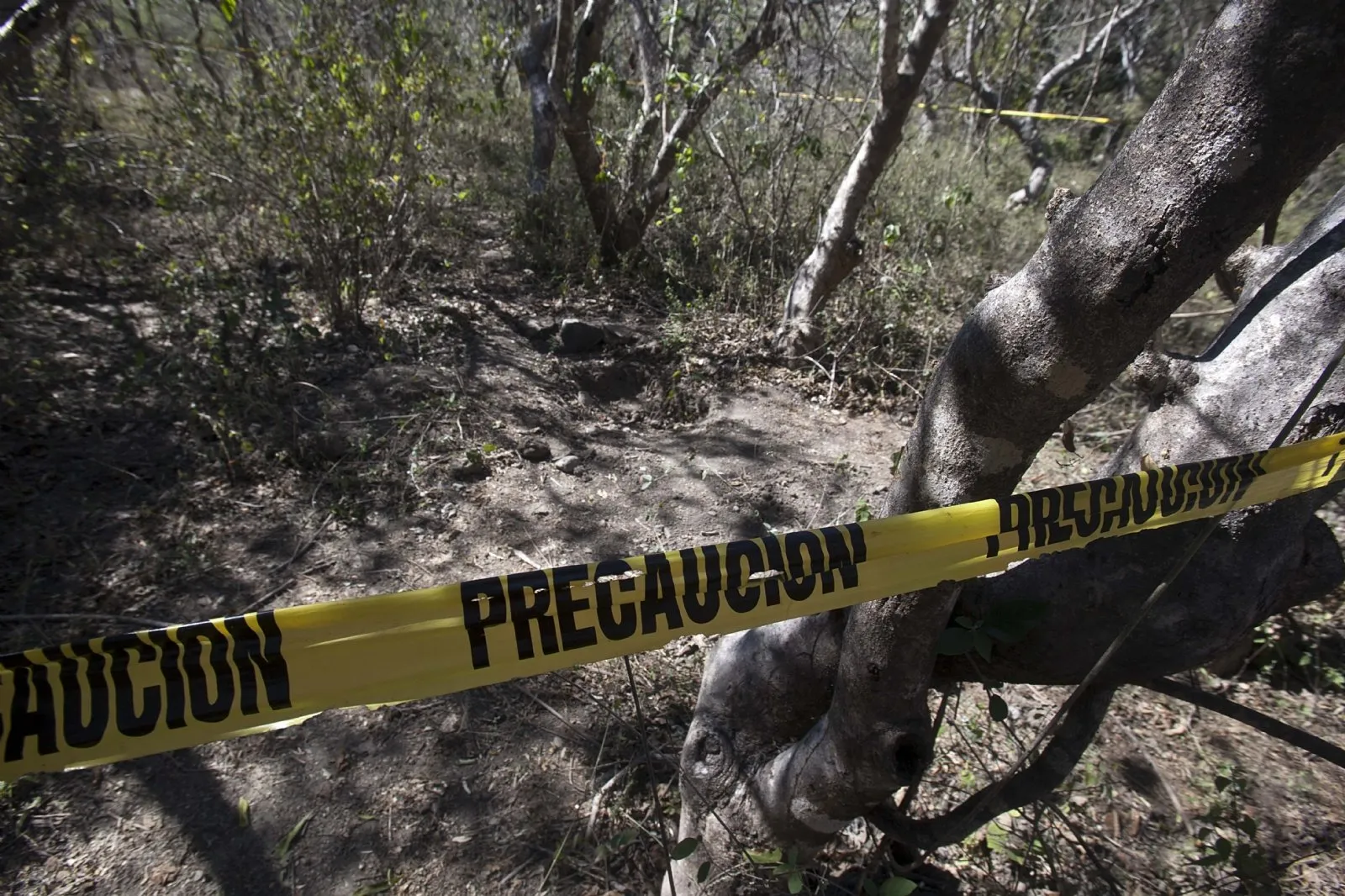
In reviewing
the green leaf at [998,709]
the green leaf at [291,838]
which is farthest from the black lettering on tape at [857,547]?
the green leaf at [291,838]

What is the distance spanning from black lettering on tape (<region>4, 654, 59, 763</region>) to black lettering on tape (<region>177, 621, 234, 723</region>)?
0.20m

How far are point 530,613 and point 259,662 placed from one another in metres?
0.49

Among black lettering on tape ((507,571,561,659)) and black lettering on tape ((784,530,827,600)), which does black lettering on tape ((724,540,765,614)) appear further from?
black lettering on tape ((507,571,561,659))

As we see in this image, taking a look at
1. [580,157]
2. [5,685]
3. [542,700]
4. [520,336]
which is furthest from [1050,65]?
[5,685]

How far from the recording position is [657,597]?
1.42 meters

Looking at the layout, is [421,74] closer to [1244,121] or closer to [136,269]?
[136,269]

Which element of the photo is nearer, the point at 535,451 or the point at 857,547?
the point at 857,547

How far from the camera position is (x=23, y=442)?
3309 mm

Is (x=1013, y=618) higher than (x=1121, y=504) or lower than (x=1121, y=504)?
lower

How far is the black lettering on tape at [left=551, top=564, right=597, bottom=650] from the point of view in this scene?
139 cm

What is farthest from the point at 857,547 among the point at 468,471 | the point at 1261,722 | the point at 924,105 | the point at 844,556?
the point at 924,105

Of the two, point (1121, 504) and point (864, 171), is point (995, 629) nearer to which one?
point (1121, 504)

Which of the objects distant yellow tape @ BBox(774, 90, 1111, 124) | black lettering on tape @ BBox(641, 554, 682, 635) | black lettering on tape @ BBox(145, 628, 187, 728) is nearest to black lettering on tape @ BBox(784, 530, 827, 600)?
black lettering on tape @ BBox(641, 554, 682, 635)

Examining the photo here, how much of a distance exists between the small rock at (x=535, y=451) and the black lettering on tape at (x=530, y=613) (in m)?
2.41
